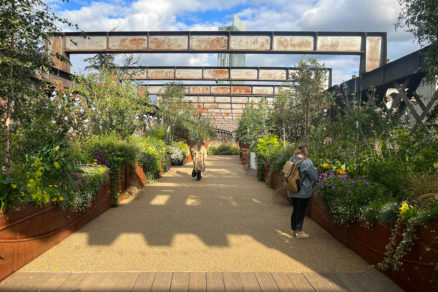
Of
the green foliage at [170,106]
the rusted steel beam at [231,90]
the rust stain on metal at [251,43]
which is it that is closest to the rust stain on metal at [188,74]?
the green foliage at [170,106]

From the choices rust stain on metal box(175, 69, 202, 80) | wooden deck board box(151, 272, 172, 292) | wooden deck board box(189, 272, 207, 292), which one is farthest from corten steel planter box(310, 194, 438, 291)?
rust stain on metal box(175, 69, 202, 80)

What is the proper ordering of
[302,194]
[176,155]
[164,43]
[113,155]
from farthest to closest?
1. [176,155]
2. [164,43]
3. [113,155]
4. [302,194]

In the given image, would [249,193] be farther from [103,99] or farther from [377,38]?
[377,38]

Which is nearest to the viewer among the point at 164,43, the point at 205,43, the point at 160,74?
the point at 205,43

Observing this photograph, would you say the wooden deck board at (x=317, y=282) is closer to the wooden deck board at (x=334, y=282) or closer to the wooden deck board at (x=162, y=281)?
the wooden deck board at (x=334, y=282)

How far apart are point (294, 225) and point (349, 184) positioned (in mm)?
1014

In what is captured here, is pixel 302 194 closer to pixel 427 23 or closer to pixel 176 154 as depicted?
pixel 427 23

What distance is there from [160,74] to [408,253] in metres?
14.6

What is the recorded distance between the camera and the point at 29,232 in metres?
3.44

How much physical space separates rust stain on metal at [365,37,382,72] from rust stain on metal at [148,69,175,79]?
354 inches

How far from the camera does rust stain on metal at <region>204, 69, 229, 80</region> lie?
1556cm

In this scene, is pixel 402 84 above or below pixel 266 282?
above

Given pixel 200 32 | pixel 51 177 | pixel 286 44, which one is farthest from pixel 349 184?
pixel 200 32

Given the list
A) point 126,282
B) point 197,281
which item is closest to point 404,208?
point 197,281
